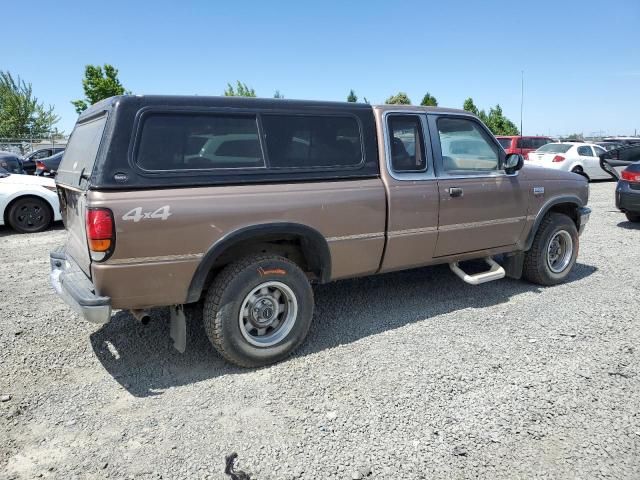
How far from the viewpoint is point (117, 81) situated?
3042cm

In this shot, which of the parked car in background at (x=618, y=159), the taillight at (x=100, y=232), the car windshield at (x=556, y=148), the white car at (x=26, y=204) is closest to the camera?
the taillight at (x=100, y=232)

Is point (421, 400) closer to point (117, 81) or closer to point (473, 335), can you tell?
point (473, 335)

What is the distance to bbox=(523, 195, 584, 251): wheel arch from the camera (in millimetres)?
5160

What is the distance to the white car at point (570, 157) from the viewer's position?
16.9 metres

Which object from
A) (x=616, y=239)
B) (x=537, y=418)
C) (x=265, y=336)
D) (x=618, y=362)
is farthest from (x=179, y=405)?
(x=616, y=239)

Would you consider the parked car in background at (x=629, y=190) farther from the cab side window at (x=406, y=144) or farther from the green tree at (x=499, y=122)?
the green tree at (x=499, y=122)

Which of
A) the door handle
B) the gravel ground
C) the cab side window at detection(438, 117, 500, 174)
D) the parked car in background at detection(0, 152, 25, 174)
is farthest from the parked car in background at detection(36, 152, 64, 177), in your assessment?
the door handle

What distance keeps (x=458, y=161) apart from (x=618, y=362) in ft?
7.13

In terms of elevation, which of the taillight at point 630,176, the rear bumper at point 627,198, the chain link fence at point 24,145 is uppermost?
the chain link fence at point 24,145

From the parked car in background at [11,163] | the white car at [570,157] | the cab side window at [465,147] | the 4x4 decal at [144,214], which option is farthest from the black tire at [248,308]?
the white car at [570,157]

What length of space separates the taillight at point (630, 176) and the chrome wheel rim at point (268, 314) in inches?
325

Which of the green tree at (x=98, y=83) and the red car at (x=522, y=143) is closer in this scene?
the red car at (x=522, y=143)

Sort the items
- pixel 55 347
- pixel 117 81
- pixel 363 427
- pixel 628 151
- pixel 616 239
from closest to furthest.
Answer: pixel 363 427 < pixel 55 347 < pixel 616 239 < pixel 628 151 < pixel 117 81

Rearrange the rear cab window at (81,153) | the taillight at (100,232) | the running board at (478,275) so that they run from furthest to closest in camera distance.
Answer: the running board at (478,275) → the rear cab window at (81,153) → the taillight at (100,232)
